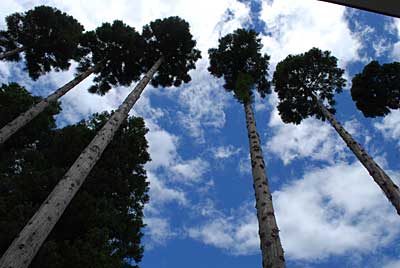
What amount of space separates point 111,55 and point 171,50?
10.8 ft

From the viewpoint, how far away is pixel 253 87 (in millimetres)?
12492

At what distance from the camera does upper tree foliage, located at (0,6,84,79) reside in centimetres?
1595

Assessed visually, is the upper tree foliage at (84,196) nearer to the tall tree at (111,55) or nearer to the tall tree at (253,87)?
the tall tree at (111,55)

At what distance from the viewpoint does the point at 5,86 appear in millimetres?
16062

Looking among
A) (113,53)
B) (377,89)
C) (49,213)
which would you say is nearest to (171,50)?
(113,53)

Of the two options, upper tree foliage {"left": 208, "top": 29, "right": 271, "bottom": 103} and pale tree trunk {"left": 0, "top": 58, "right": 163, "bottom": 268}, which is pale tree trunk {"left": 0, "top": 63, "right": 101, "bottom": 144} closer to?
pale tree trunk {"left": 0, "top": 58, "right": 163, "bottom": 268}

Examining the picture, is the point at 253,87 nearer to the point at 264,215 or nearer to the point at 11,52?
the point at 264,215

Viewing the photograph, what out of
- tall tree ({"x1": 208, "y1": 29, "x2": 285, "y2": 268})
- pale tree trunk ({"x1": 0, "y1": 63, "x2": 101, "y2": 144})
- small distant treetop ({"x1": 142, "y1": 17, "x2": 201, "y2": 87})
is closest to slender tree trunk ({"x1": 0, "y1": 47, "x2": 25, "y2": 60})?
pale tree trunk ({"x1": 0, "y1": 63, "x2": 101, "y2": 144})

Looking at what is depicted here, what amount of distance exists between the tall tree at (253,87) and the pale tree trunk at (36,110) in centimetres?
664

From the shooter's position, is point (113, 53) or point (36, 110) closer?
point (36, 110)

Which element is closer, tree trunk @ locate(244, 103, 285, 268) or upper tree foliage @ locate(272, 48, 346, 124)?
tree trunk @ locate(244, 103, 285, 268)

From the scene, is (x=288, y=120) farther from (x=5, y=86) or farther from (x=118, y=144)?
(x=5, y=86)

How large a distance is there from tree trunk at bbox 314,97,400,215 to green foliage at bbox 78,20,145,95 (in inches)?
428

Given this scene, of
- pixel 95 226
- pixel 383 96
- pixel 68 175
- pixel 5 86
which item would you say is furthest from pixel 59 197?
pixel 383 96
